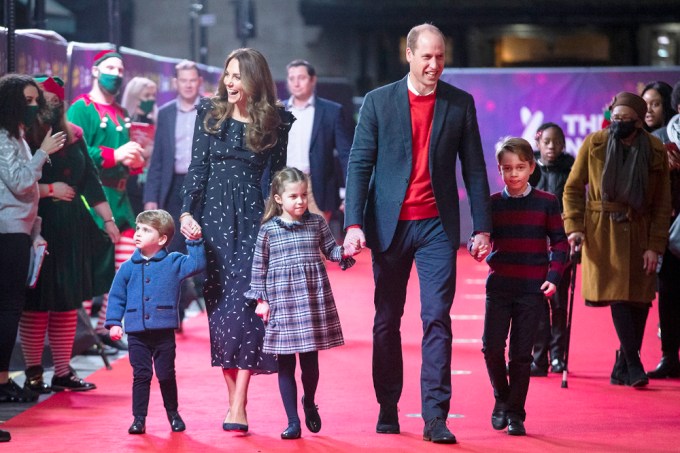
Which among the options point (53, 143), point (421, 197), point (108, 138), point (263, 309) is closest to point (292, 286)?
point (263, 309)

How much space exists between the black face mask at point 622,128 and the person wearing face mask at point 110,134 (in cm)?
312

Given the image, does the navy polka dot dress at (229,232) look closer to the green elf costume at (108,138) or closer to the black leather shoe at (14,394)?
the black leather shoe at (14,394)

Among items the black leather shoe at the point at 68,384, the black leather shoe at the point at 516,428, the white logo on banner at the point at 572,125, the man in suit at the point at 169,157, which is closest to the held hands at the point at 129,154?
the man in suit at the point at 169,157

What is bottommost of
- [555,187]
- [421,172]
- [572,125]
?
[555,187]

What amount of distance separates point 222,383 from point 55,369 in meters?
0.97

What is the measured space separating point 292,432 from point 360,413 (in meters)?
0.80

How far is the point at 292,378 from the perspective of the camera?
6.04 metres

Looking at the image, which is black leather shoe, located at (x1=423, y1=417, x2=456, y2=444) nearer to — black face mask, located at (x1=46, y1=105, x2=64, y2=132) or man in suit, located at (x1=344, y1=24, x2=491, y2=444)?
man in suit, located at (x1=344, y1=24, x2=491, y2=444)

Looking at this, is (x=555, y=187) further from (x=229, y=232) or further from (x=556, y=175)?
(x=229, y=232)

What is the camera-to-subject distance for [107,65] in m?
8.72

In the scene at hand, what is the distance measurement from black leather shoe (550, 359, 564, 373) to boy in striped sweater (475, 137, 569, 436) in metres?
1.84

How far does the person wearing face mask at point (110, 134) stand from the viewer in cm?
855

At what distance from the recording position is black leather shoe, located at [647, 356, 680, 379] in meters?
7.82

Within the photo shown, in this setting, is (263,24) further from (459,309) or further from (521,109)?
(459,309)
